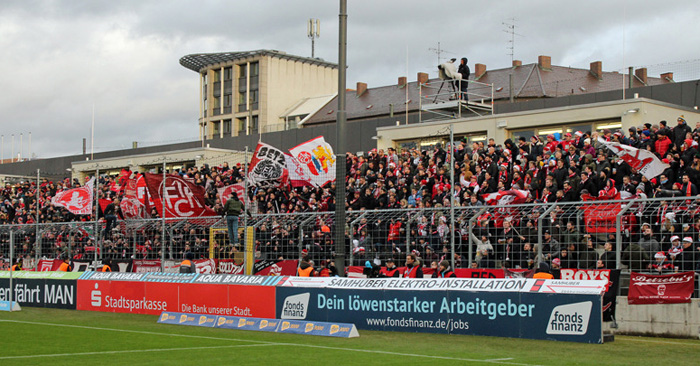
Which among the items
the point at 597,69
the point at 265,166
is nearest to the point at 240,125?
the point at 597,69

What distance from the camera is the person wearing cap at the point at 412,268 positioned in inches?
792

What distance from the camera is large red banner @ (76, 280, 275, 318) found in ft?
68.2

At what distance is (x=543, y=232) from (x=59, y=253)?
19417 millimetres

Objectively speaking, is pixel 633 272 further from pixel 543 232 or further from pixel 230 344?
pixel 230 344

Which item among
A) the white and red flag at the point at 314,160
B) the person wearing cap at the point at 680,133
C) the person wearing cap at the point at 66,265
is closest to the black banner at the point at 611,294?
the person wearing cap at the point at 680,133

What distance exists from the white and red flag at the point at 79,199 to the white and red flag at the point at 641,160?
58.0 feet

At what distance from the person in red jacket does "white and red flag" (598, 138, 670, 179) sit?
1.12 metres

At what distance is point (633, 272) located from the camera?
1747 cm

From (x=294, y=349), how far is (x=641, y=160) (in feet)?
34.3

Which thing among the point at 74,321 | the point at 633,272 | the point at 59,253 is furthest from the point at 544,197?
the point at 59,253

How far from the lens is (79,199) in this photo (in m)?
30.1

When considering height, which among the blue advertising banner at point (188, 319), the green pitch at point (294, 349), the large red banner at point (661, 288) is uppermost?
the large red banner at point (661, 288)

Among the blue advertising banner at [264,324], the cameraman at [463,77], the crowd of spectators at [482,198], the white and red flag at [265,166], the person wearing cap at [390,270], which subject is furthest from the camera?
the cameraman at [463,77]

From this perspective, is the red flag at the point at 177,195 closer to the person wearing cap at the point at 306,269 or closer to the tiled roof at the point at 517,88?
the person wearing cap at the point at 306,269
